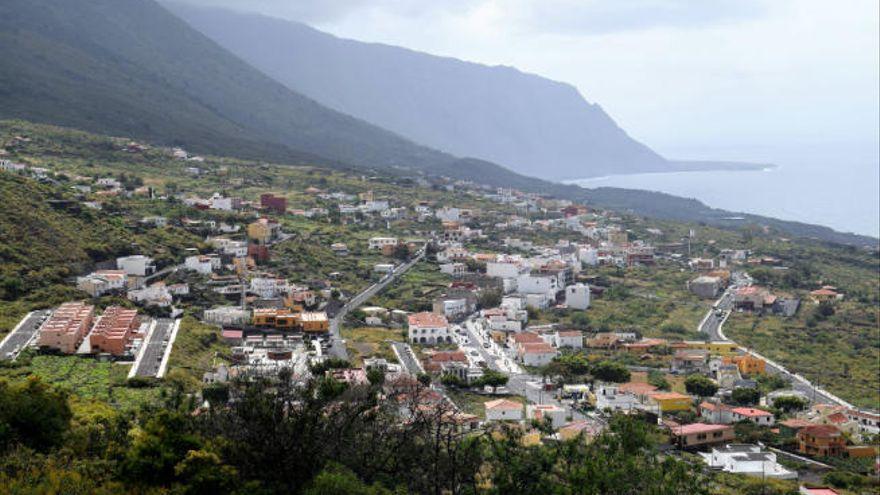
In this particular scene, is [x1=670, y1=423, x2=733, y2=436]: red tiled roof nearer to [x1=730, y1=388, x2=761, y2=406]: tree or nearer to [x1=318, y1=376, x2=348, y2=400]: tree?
[x1=730, y1=388, x2=761, y2=406]: tree

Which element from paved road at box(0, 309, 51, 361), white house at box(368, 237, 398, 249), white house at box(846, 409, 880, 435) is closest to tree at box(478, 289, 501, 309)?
white house at box(368, 237, 398, 249)

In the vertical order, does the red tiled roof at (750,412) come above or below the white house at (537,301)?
A: above

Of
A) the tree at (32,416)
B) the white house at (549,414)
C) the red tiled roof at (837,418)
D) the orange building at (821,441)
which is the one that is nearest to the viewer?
the tree at (32,416)

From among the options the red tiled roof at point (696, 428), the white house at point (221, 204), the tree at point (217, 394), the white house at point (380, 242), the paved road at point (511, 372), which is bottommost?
the paved road at point (511, 372)

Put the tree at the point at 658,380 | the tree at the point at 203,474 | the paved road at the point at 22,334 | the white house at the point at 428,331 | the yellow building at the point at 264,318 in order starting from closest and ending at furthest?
the tree at the point at 203,474
the paved road at the point at 22,334
the tree at the point at 658,380
the yellow building at the point at 264,318
the white house at the point at 428,331

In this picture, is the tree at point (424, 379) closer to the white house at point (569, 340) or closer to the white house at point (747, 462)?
the white house at point (747, 462)

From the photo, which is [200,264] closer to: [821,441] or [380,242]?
[380,242]

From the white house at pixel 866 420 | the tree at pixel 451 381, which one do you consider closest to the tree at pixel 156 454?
the tree at pixel 451 381

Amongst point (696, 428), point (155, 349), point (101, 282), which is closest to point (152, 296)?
point (101, 282)
